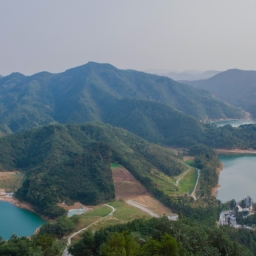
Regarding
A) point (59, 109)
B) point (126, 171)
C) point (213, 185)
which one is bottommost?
point (213, 185)

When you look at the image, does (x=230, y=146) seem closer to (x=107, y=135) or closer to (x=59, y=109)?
(x=107, y=135)

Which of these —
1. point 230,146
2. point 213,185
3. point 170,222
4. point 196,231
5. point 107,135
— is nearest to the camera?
point 196,231

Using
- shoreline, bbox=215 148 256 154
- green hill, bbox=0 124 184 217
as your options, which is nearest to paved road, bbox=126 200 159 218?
green hill, bbox=0 124 184 217

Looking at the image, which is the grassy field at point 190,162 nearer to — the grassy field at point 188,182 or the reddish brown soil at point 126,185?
the grassy field at point 188,182

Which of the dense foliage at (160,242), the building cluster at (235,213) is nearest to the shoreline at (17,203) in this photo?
the dense foliage at (160,242)

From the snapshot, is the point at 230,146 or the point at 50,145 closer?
the point at 50,145

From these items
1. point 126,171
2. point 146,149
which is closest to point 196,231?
point 126,171
